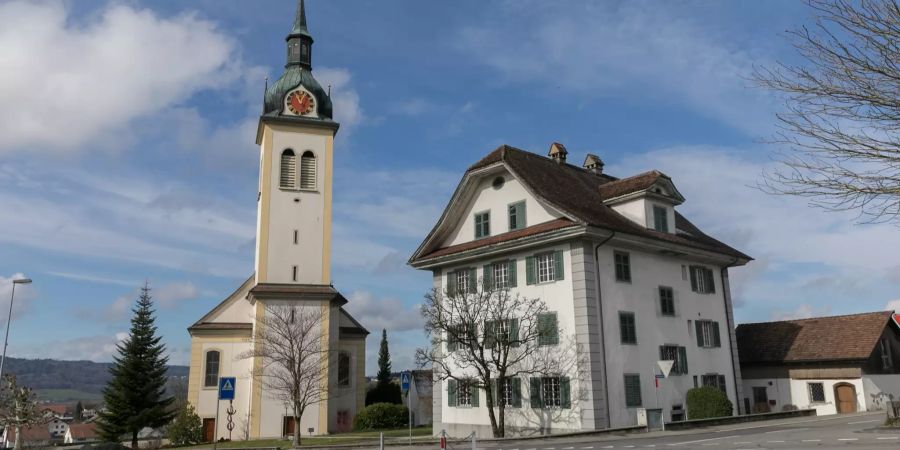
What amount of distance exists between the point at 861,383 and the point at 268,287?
97.9 ft

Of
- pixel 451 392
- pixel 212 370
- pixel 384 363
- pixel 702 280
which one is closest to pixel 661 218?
pixel 702 280

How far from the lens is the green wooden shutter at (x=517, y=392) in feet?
93.2

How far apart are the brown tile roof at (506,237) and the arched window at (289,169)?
12.6 m

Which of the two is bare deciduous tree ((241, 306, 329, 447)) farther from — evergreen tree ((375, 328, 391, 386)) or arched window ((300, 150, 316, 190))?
evergreen tree ((375, 328, 391, 386))

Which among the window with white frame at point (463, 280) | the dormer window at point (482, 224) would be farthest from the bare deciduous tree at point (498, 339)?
the dormer window at point (482, 224)

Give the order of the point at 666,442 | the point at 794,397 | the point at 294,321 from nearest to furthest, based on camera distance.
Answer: the point at 666,442
the point at 794,397
the point at 294,321

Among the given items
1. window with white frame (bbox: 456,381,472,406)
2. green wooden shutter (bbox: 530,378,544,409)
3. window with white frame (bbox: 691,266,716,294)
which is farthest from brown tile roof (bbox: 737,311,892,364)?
window with white frame (bbox: 456,381,472,406)

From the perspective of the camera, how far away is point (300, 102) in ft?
145

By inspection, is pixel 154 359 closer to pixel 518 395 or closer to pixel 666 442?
pixel 518 395

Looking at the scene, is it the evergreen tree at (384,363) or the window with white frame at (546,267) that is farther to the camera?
the evergreen tree at (384,363)

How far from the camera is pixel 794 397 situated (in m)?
35.1

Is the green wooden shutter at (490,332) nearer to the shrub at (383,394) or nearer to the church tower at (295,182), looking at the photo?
the church tower at (295,182)

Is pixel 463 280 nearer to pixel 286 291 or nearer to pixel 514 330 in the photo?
pixel 514 330

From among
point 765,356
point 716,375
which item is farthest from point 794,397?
point 716,375
